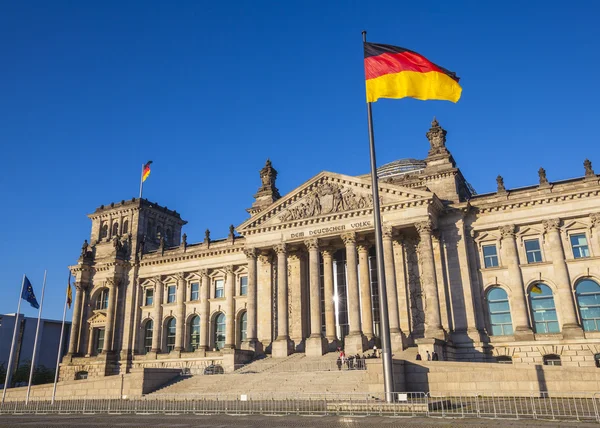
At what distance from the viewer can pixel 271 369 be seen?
39.5 m

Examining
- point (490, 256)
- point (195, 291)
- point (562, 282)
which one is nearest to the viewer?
point (562, 282)

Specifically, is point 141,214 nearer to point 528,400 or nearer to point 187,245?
point 187,245

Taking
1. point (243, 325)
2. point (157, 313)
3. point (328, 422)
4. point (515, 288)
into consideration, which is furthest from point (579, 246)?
point (157, 313)

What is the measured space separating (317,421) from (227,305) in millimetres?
37235

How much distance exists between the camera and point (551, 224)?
4125 cm

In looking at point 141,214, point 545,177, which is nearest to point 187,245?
point 141,214

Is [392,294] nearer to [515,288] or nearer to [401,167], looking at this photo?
[515,288]

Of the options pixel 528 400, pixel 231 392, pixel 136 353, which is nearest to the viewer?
pixel 528 400

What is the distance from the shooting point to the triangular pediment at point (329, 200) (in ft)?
141

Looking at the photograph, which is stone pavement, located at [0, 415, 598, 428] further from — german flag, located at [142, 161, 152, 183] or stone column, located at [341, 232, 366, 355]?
german flag, located at [142, 161, 152, 183]

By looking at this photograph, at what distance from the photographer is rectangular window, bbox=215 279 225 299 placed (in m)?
56.9

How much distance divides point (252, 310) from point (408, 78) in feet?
97.7

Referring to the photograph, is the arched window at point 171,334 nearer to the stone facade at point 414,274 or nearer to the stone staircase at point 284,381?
the stone facade at point 414,274

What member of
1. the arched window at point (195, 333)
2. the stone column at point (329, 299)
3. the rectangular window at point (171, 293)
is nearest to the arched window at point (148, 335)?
the rectangular window at point (171, 293)
